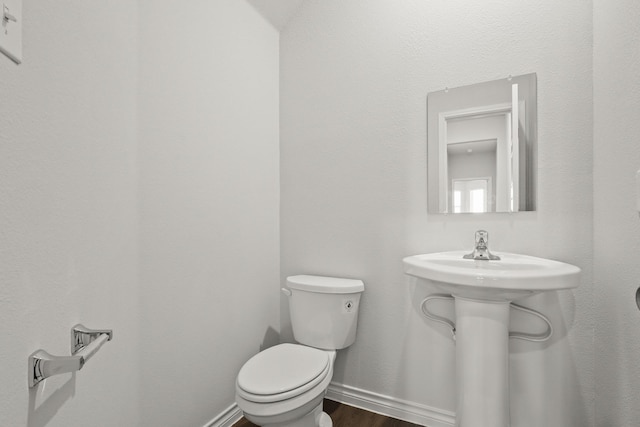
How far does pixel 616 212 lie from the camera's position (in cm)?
100

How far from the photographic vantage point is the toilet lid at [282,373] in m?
1.09

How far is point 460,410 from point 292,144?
5.10 feet

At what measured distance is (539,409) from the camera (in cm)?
126

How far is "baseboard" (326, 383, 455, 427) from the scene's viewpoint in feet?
4.68

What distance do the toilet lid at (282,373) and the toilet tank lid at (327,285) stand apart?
289 mm

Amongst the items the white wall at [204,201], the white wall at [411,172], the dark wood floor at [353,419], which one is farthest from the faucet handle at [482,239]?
the white wall at [204,201]

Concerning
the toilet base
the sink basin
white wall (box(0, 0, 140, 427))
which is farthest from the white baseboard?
the sink basin

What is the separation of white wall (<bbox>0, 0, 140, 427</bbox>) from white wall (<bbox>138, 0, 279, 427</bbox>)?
10cm

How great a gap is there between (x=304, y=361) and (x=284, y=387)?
0.68ft

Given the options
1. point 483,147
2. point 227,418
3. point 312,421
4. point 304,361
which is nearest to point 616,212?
point 483,147

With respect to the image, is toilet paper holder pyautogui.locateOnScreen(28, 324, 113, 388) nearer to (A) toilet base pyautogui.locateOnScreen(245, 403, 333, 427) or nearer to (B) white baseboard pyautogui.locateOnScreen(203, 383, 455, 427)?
(A) toilet base pyautogui.locateOnScreen(245, 403, 333, 427)

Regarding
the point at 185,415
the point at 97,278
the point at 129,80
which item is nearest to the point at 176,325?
the point at 185,415

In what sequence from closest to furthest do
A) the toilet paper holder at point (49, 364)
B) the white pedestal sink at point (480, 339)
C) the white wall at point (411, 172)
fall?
the toilet paper holder at point (49, 364)
the white pedestal sink at point (480, 339)
the white wall at point (411, 172)

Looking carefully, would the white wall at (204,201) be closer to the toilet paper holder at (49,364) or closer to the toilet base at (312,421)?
the toilet base at (312,421)
